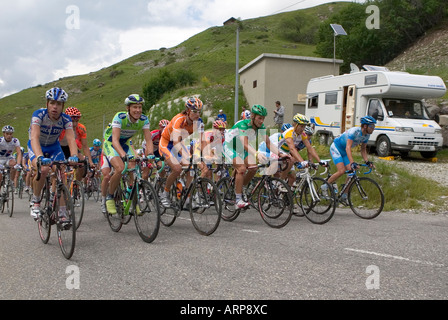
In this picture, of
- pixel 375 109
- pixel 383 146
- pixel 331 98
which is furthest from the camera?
pixel 331 98

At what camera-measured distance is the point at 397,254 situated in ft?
17.3

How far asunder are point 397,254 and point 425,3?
4441 cm

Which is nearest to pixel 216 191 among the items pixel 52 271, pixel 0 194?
pixel 52 271

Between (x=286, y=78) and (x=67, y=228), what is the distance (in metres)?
24.0

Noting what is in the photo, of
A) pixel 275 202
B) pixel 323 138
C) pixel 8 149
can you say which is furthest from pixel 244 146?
pixel 323 138

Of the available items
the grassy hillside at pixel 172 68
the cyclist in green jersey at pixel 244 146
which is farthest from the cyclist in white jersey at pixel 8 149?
the grassy hillside at pixel 172 68

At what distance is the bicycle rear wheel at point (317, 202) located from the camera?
7.67m

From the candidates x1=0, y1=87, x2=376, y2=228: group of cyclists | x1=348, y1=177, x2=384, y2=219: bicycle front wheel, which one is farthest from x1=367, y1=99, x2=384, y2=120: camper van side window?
x1=348, y1=177, x2=384, y2=219: bicycle front wheel

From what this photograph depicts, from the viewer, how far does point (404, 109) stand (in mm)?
15859

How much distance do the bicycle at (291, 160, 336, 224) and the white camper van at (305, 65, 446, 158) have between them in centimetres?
835

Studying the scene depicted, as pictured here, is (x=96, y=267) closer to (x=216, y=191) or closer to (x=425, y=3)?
(x=216, y=191)

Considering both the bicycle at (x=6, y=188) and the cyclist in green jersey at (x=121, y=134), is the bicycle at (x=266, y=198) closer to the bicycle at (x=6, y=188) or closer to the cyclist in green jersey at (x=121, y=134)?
the cyclist in green jersey at (x=121, y=134)

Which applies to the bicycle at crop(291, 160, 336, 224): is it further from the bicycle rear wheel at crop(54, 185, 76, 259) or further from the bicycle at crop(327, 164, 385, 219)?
the bicycle rear wheel at crop(54, 185, 76, 259)

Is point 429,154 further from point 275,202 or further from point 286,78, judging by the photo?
point 286,78
